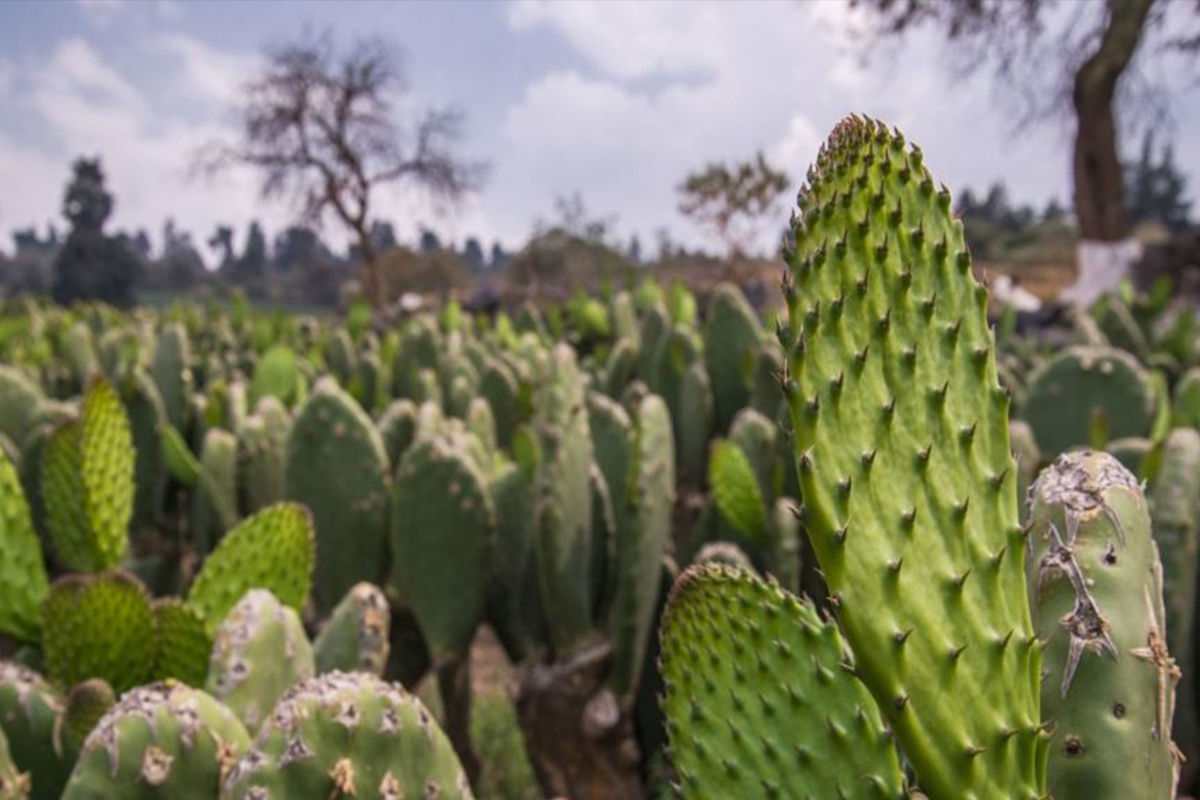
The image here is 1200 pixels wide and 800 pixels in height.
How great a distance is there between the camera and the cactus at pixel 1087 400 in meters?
2.61

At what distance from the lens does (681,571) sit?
69.2 inches

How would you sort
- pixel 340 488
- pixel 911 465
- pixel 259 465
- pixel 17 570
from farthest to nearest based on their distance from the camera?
pixel 259 465 → pixel 340 488 → pixel 17 570 → pixel 911 465

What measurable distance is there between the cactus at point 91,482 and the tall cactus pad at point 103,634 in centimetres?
30

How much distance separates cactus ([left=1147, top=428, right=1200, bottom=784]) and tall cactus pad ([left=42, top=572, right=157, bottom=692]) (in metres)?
1.39

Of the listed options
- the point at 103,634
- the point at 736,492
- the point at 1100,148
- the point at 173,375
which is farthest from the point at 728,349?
the point at 1100,148

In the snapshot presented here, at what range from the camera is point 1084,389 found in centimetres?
262

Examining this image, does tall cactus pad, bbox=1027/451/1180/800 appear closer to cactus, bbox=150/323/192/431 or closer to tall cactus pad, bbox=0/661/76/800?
tall cactus pad, bbox=0/661/76/800

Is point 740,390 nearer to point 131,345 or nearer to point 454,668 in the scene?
point 454,668

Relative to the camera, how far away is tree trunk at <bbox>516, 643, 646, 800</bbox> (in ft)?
6.94

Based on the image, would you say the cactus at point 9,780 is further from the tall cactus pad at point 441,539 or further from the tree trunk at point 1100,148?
the tree trunk at point 1100,148

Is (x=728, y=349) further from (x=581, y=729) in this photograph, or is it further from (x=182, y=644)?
(x=182, y=644)

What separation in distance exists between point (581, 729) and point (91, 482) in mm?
928

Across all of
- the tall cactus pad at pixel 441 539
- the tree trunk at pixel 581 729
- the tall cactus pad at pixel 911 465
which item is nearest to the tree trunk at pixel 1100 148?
the tree trunk at pixel 581 729

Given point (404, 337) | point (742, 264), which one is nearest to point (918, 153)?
point (404, 337)
